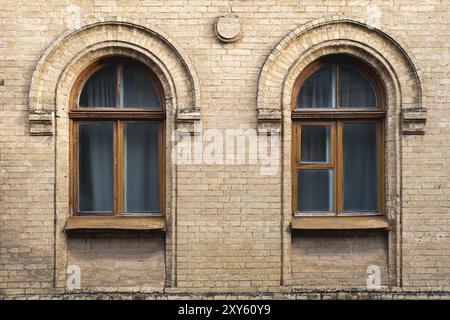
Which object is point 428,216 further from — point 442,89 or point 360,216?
point 442,89

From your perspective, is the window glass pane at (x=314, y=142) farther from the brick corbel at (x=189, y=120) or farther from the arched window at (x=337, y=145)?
the brick corbel at (x=189, y=120)

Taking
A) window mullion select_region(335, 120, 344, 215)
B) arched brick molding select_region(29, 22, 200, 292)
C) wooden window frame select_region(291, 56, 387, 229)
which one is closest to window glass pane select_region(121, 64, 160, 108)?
arched brick molding select_region(29, 22, 200, 292)

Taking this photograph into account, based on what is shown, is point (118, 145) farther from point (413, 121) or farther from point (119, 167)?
point (413, 121)

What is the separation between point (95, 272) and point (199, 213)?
1.59m

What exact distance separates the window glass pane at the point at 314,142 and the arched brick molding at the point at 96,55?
1.51 m

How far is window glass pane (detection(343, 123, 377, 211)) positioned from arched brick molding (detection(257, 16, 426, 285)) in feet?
1.00

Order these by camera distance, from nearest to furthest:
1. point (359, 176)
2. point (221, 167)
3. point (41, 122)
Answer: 1. point (41, 122)
2. point (221, 167)
3. point (359, 176)

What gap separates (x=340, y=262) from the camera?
6.77 m

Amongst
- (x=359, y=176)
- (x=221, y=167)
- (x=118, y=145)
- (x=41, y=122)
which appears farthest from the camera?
(x=359, y=176)

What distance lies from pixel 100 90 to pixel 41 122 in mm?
893

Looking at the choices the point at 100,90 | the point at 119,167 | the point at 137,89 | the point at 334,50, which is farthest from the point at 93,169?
the point at 334,50

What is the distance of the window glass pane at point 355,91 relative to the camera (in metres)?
6.92

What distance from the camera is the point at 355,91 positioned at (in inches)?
273

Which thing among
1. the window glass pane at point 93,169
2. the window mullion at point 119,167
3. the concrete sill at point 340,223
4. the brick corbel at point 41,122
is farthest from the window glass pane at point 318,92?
the brick corbel at point 41,122
